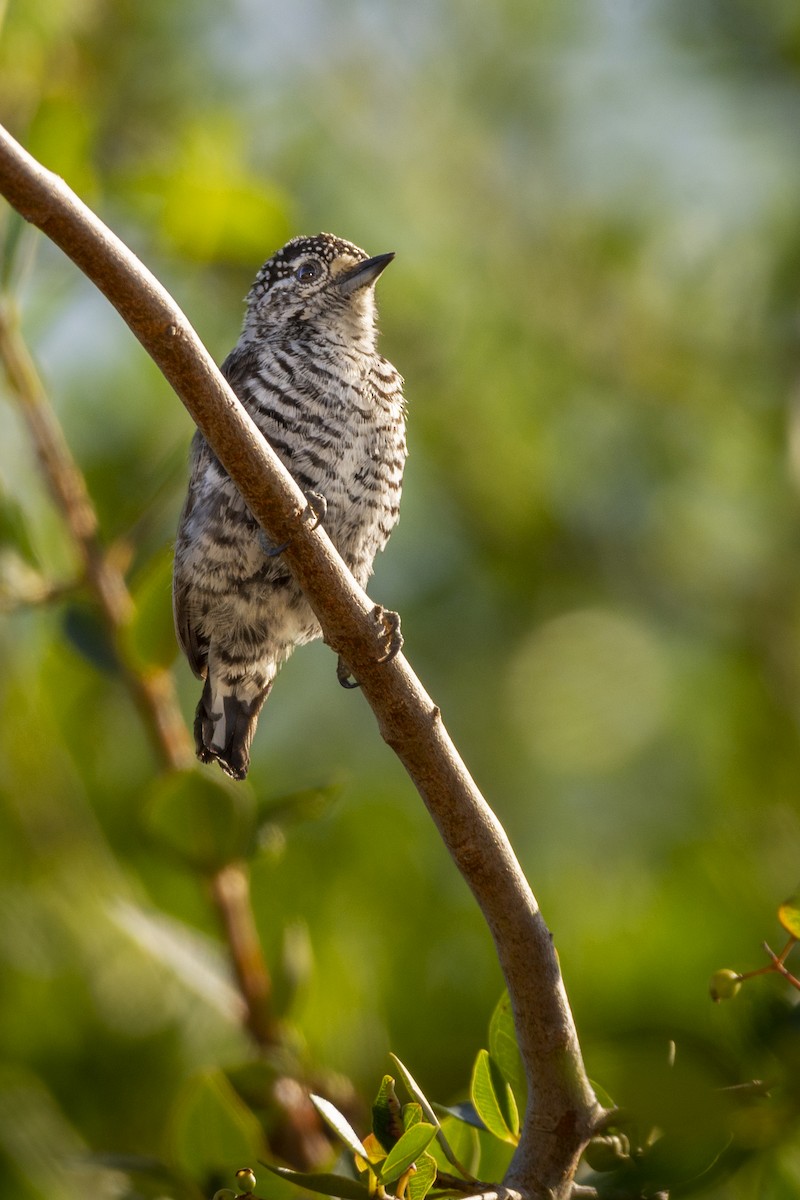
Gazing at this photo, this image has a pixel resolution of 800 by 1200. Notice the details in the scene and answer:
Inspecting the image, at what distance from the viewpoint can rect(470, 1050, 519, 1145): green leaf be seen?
1716 millimetres

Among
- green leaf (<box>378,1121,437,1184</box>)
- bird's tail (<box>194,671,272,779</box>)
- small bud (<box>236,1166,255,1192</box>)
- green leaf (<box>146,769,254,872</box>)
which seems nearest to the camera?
green leaf (<box>378,1121,437,1184</box>)

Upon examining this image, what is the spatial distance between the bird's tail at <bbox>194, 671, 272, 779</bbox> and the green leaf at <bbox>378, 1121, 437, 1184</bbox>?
1.53 metres

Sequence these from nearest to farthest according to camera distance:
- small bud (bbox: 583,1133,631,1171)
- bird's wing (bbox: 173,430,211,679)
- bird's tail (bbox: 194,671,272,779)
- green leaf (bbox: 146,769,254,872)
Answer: small bud (bbox: 583,1133,631,1171)
green leaf (bbox: 146,769,254,872)
bird's tail (bbox: 194,671,272,779)
bird's wing (bbox: 173,430,211,679)

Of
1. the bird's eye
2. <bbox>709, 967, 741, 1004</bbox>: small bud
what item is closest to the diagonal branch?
the bird's eye

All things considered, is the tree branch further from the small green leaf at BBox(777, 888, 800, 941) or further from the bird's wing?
the bird's wing

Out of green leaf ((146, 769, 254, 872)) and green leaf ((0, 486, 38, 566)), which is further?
green leaf ((0, 486, 38, 566))

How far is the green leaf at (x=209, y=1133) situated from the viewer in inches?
75.5

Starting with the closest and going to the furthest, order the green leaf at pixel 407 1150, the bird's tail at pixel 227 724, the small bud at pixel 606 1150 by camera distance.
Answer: the green leaf at pixel 407 1150 → the small bud at pixel 606 1150 → the bird's tail at pixel 227 724

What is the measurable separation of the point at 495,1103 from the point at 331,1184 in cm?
30

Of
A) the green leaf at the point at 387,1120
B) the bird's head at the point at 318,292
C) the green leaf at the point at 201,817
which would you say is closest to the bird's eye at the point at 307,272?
the bird's head at the point at 318,292

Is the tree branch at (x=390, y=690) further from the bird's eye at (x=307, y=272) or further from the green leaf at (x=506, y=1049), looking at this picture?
the bird's eye at (x=307, y=272)

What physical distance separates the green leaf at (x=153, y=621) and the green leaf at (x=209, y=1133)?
3.25ft

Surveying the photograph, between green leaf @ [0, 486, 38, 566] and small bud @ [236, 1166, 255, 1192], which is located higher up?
green leaf @ [0, 486, 38, 566]

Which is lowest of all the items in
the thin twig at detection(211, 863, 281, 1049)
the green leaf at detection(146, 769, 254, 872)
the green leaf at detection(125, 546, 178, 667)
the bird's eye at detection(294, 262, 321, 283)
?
the thin twig at detection(211, 863, 281, 1049)
